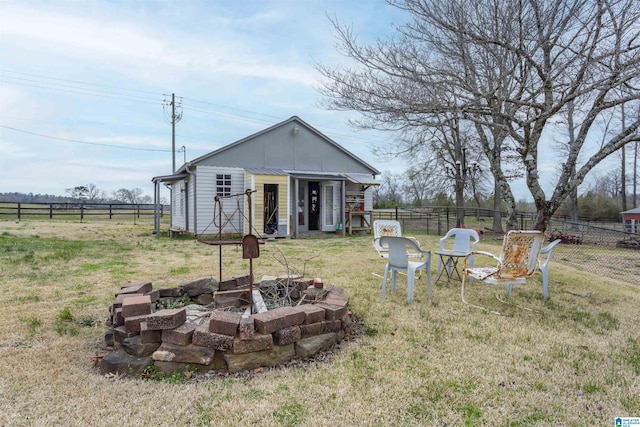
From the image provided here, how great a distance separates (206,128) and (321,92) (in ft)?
→ 66.0

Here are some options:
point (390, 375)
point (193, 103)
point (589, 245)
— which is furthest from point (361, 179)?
point (193, 103)

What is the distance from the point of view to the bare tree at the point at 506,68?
4.43 m

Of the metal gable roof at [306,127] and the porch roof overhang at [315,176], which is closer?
the metal gable roof at [306,127]

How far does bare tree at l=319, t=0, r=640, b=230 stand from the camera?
4426 millimetres

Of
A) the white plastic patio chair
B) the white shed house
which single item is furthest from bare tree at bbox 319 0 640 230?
the white shed house

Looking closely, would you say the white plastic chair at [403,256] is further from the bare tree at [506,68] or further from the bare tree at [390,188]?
the bare tree at [390,188]

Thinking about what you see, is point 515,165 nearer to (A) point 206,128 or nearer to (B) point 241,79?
(B) point 241,79

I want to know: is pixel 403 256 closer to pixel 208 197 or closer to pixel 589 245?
pixel 208 197

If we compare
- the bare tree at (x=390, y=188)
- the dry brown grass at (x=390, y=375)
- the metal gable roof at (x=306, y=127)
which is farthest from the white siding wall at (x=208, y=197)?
the bare tree at (x=390, y=188)

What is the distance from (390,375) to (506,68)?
14.7 ft

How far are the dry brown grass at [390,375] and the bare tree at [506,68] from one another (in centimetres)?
240

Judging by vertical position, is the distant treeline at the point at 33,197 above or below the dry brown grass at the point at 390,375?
above

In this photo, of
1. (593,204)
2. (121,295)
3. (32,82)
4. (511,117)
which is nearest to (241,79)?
(511,117)

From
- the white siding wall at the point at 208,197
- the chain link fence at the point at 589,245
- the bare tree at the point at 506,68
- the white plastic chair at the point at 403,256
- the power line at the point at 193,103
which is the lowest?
the chain link fence at the point at 589,245
